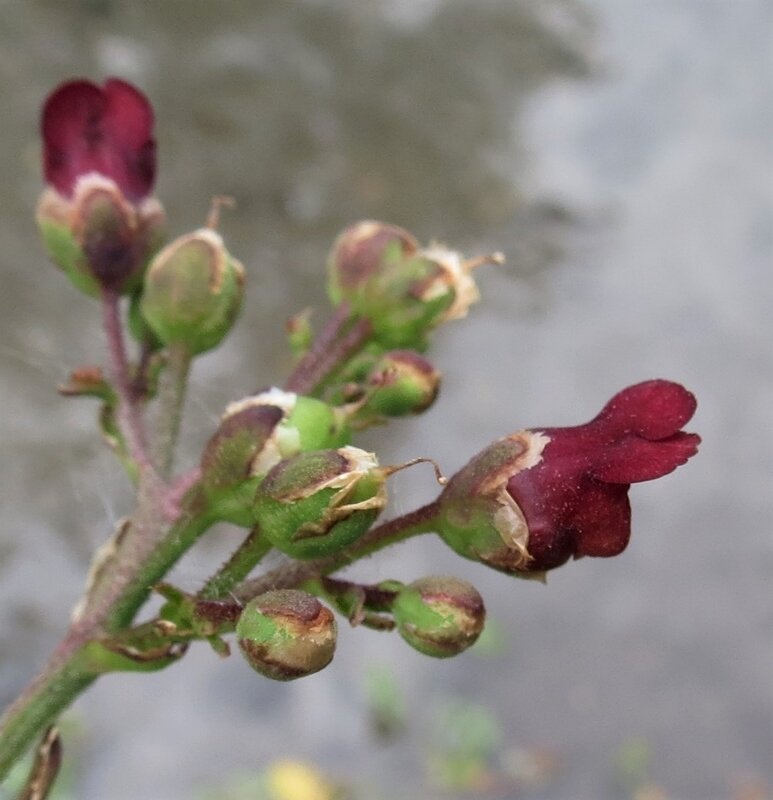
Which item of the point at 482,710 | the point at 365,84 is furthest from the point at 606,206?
Answer: the point at 482,710

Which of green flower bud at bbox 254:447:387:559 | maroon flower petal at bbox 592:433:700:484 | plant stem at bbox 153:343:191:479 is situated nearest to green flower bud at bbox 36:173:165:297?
plant stem at bbox 153:343:191:479

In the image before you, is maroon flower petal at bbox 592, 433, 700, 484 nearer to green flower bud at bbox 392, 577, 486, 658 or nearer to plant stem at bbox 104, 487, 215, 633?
green flower bud at bbox 392, 577, 486, 658

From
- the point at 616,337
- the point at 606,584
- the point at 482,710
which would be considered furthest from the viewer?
the point at 616,337

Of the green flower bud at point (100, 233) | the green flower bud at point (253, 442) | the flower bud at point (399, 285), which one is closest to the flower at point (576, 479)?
the green flower bud at point (253, 442)

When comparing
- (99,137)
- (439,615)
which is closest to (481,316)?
(99,137)

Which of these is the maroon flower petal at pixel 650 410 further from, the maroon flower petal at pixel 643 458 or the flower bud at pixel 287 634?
the flower bud at pixel 287 634

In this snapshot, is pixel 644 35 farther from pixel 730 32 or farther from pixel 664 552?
pixel 664 552
